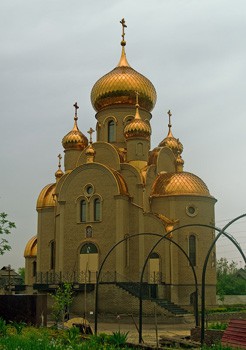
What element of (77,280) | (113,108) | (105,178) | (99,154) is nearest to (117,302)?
(77,280)

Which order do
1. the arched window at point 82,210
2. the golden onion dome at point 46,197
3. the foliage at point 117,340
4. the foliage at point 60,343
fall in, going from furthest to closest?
the golden onion dome at point 46,197 < the arched window at point 82,210 < the foliage at point 117,340 < the foliage at point 60,343

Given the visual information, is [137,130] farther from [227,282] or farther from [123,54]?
[227,282]

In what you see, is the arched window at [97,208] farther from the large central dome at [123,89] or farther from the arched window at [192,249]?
the large central dome at [123,89]

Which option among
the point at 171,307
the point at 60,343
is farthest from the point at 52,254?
the point at 60,343

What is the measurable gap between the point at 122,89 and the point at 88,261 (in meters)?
12.0

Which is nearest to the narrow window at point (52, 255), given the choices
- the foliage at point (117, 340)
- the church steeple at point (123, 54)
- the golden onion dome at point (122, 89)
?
the golden onion dome at point (122, 89)

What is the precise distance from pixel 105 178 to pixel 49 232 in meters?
6.90

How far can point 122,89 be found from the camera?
39000mm

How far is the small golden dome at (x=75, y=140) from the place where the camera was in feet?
131

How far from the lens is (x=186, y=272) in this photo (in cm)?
3462

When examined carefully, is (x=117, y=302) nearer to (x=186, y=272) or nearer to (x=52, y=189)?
(x=186, y=272)

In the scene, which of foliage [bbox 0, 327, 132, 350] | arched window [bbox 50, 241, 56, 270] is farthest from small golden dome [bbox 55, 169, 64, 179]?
foliage [bbox 0, 327, 132, 350]

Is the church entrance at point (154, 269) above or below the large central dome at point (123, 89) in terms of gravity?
below

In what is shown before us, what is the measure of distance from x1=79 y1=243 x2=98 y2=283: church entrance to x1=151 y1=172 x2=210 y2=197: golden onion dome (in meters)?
5.22
